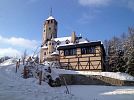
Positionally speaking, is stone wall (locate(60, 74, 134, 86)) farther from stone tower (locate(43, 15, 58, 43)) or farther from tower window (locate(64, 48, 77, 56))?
stone tower (locate(43, 15, 58, 43))

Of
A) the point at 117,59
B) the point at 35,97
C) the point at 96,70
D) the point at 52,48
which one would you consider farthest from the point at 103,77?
the point at 52,48

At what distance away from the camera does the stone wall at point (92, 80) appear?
34.4m

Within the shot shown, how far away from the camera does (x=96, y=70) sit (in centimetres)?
3881

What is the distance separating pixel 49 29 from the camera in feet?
240

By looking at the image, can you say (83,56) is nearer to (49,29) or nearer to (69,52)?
(69,52)

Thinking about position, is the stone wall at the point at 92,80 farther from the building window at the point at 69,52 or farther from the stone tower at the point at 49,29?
the stone tower at the point at 49,29

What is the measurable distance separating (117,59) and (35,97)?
29.9 m

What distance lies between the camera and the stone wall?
34375 mm

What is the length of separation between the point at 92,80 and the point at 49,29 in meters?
40.9

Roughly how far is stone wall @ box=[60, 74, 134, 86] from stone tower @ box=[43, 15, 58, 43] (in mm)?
37846

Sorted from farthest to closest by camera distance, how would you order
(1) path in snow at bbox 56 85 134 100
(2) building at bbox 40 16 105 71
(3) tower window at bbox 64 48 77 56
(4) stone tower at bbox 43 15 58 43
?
(4) stone tower at bbox 43 15 58 43 → (3) tower window at bbox 64 48 77 56 → (2) building at bbox 40 16 105 71 → (1) path in snow at bbox 56 85 134 100

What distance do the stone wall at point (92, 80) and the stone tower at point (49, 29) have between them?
37846 millimetres

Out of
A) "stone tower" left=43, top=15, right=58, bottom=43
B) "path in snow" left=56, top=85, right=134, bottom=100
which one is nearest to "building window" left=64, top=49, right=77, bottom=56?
"path in snow" left=56, top=85, right=134, bottom=100

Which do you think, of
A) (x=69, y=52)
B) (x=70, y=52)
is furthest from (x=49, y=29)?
(x=70, y=52)
